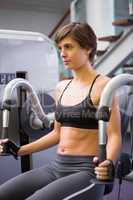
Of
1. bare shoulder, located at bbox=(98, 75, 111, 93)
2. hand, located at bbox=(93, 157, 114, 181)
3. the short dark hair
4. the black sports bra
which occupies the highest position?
the short dark hair

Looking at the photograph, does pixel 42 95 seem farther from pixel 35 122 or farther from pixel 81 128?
pixel 81 128

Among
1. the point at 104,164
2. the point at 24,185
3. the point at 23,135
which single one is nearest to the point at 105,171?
the point at 104,164

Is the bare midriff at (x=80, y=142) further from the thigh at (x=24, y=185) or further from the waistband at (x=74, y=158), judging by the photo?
the thigh at (x=24, y=185)

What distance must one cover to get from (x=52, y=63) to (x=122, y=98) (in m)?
1.43

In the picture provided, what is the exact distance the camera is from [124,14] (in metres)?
5.37

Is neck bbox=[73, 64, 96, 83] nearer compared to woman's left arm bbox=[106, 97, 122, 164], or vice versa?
woman's left arm bbox=[106, 97, 122, 164]

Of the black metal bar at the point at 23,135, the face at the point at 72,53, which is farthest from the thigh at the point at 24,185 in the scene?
the black metal bar at the point at 23,135

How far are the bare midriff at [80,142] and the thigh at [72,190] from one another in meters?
0.13

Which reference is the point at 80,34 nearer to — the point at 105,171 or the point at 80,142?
the point at 80,142

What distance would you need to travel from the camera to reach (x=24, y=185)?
1.53 m

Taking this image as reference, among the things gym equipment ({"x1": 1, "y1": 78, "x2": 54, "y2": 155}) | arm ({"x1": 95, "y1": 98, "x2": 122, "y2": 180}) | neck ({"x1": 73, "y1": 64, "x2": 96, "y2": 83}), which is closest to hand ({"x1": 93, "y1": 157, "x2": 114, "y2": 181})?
arm ({"x1": 95, "y1": 98, "x2": 122, "y2": 180})

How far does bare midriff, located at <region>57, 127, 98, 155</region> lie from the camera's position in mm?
1539

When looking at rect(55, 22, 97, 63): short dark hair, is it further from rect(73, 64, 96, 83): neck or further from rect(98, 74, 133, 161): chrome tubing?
rect(98, 74, 133, 161): chrome tubing

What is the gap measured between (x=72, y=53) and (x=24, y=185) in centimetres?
58
